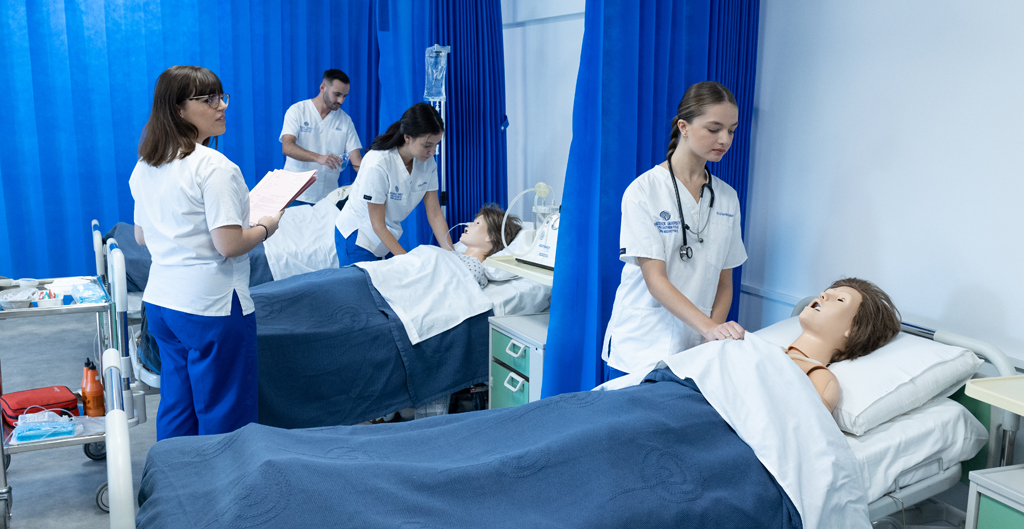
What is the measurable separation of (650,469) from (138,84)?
4.55 meters

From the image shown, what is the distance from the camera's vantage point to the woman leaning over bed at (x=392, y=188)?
Result: 3.00m

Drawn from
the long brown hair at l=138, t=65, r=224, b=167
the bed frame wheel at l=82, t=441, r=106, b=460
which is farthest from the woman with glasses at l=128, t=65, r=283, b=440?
the bed frame wheel at l=82, t=441, r=106, b=460

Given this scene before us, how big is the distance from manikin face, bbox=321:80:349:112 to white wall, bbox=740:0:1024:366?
2804mm

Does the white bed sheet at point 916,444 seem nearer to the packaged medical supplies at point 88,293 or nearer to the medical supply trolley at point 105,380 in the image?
the medical supply trolley at point 105,380

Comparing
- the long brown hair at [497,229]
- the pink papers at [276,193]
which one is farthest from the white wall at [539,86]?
the pink papers at [276,193]

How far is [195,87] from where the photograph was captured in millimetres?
1860

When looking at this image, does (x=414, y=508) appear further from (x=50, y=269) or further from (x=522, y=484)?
(x=50, y=269)

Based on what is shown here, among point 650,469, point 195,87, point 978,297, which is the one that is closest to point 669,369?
point 650,469

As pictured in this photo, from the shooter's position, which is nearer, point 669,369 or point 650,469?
point 650,469

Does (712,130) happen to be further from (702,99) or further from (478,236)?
(478,236)

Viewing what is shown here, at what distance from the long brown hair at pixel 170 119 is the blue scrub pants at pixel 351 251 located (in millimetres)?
1405

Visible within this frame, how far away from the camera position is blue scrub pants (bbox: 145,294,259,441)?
6.47ft

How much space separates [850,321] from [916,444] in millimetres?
346

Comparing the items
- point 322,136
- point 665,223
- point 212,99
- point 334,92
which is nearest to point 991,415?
point 665,223
